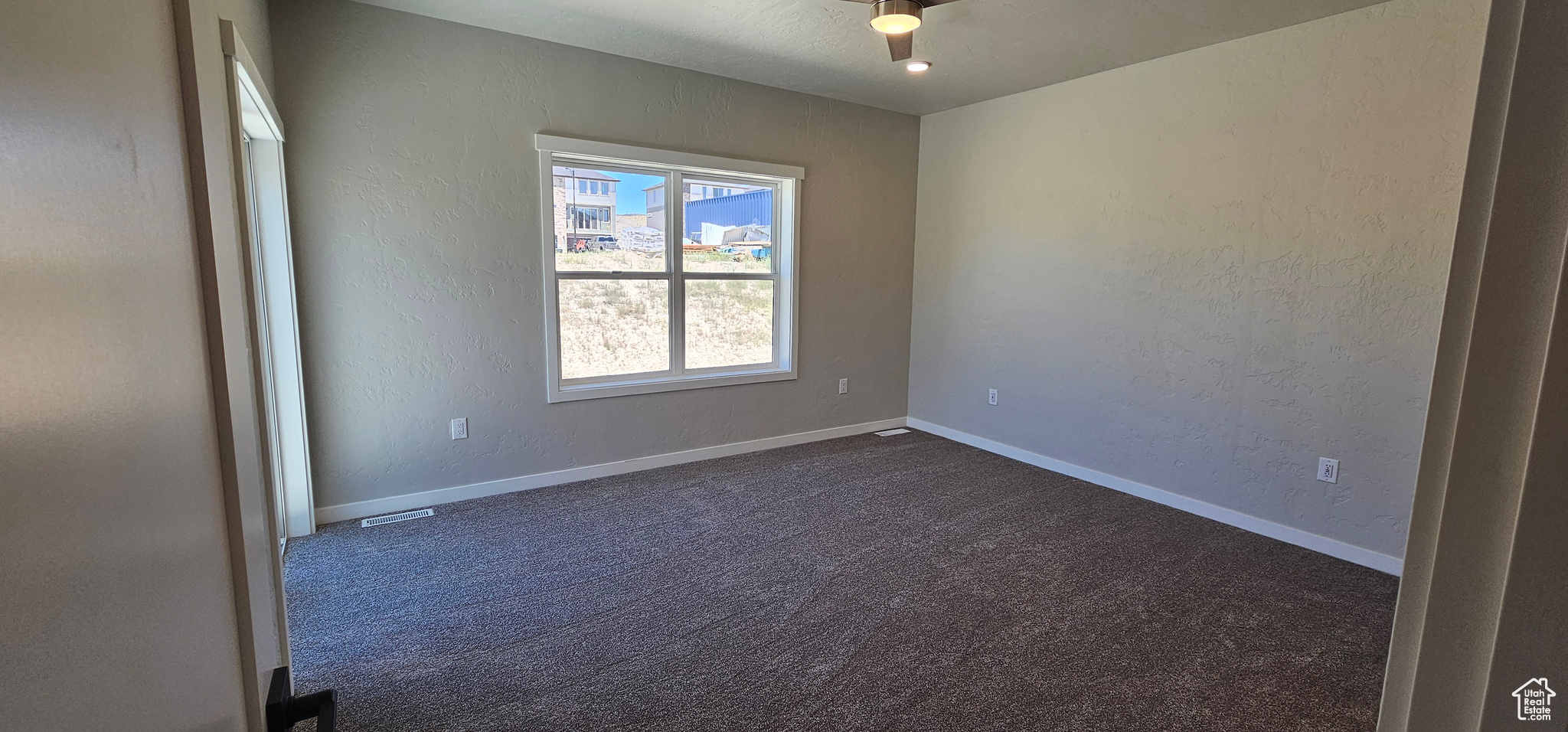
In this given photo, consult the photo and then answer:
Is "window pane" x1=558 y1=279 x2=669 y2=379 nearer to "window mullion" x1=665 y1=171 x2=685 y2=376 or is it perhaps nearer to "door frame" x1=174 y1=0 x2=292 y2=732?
"window mullion" x1=665 y1=171 x2=685 y2=376

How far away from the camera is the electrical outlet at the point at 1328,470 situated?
323cm

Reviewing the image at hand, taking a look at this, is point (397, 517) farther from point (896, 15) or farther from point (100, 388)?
point (100, 388)

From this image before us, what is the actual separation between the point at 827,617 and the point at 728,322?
8.33 ft

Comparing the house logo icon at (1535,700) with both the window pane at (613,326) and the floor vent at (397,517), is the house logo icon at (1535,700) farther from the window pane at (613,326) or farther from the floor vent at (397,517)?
the window pane at (613,326)

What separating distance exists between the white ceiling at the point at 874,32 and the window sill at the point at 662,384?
6.27 ft

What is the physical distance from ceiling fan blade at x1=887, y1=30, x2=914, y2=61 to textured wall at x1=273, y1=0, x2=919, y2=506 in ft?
5.35

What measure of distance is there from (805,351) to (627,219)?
1.57 metres

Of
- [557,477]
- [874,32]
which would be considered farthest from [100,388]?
[557,477]

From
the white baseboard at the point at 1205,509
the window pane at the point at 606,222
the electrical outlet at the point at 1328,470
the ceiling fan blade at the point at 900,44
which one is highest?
the ceiling fan blade at the point at 900,44

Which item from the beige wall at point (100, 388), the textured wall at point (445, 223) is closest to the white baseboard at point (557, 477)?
the textured wall at point (445, 223)

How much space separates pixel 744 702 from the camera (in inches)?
82.6

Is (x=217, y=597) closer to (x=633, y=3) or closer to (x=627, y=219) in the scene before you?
(x=633, y=3)

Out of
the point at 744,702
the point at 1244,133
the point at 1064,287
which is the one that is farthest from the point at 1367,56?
the point at 744,702

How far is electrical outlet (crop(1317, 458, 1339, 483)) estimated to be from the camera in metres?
3.23
